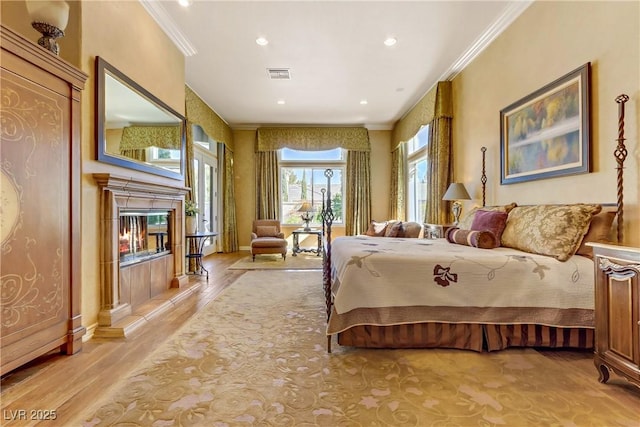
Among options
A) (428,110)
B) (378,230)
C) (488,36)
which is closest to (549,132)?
(488,36)

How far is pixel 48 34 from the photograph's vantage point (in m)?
1.91

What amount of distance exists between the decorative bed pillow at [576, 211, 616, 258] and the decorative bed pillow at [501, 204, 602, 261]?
75mm

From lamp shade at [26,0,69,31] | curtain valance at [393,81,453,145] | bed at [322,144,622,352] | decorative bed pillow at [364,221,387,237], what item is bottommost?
bed at [322,144,622,352]

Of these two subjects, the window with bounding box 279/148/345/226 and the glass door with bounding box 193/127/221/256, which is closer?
the glass door with bounding box 193/127/221/256

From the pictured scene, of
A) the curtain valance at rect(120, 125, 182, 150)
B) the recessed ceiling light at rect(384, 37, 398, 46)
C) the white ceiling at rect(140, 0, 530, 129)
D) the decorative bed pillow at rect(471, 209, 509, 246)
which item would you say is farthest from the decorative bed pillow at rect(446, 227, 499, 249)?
the curtain valance at rect(120, 125, 182, 150)

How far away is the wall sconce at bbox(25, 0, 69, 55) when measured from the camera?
1.87 meters

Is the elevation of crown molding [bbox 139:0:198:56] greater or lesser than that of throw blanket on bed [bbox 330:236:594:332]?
greater

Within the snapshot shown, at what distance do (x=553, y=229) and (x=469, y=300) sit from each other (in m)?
0.84

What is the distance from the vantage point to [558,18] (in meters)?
2.56

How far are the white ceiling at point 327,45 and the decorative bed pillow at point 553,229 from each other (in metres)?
2.12

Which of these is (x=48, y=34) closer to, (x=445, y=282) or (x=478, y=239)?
(x=445, y=282)

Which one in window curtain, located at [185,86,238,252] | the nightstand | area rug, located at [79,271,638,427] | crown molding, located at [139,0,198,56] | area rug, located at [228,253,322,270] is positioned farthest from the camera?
window curtain, located at [185,86,238,252]

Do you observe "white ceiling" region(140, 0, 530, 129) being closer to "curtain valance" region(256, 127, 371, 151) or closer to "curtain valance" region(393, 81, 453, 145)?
"curtain valance" region(393, 81, 453, 145)

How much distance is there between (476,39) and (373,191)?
13.7ft
